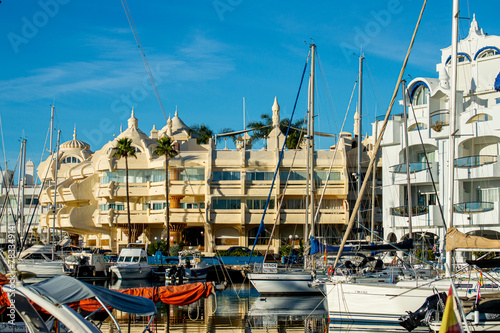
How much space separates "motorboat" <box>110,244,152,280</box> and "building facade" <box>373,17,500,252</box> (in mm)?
20153

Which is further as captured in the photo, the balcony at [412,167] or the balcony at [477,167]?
the balcony at [412,167]

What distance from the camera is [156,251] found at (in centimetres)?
6122

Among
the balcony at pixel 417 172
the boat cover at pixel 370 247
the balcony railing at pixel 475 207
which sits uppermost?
the balcony at pixel 417 172

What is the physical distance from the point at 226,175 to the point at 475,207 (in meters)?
30.4

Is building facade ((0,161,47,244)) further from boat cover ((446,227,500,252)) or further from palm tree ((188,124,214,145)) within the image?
boat cover ((446,227,500,252))

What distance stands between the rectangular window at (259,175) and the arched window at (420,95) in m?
20.1

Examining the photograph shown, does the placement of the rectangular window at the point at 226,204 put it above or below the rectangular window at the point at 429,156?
below

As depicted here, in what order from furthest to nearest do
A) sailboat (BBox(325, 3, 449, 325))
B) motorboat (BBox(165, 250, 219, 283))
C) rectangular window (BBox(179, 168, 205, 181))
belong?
rectangular window (BBox(179, 168, 205, 181)) → motorboat (BBox(165, 250, 219, 283)) → sailboat (BBox(325, 3, 449, 325))

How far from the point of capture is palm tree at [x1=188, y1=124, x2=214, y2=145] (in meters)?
85.1

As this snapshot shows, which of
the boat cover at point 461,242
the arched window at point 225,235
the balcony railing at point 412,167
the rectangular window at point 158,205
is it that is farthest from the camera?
the rectangular window at point 158,205

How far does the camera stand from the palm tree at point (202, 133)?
8506 cm

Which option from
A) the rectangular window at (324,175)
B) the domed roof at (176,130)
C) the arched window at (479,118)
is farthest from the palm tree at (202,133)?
the arched window at (479,118)

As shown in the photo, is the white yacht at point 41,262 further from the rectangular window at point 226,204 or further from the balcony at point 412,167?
the balcony at point 412,167

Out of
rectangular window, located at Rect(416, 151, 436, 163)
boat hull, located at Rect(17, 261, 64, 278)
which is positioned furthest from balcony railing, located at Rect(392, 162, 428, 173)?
boat hull, located at Rect(17, 261, 64, 278)
